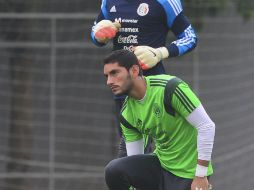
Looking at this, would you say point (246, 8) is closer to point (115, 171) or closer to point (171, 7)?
point (171, 7)

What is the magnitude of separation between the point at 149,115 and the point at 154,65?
0.43 meters

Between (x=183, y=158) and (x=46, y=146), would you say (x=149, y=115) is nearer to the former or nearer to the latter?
(x=183, y=158)

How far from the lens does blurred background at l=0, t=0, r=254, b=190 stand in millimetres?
11930

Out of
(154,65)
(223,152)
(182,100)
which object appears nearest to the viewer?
(182,100)

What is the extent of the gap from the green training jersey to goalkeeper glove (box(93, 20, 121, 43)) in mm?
478

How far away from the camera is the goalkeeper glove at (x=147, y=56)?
670 cm

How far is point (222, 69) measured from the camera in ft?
39.9

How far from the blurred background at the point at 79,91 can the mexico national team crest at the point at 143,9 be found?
4.62 metres

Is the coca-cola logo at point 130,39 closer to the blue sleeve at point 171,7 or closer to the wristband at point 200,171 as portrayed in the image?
the blue sleeve at point 171,7

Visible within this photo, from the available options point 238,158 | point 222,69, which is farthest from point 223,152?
point 222,69

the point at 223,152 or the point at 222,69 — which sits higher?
the point at 222,69

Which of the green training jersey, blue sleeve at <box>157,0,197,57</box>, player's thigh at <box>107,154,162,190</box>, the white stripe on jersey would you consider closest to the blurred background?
blue sleeve at <box>157,0,197,57</box>

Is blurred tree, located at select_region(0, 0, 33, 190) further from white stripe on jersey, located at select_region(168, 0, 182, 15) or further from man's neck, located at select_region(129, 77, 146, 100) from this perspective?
man's neck, located at select_region(129, 77, 146, 100)

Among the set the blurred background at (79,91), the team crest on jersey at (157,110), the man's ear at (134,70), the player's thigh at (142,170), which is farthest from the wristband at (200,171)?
the blurred background at (79,91)
